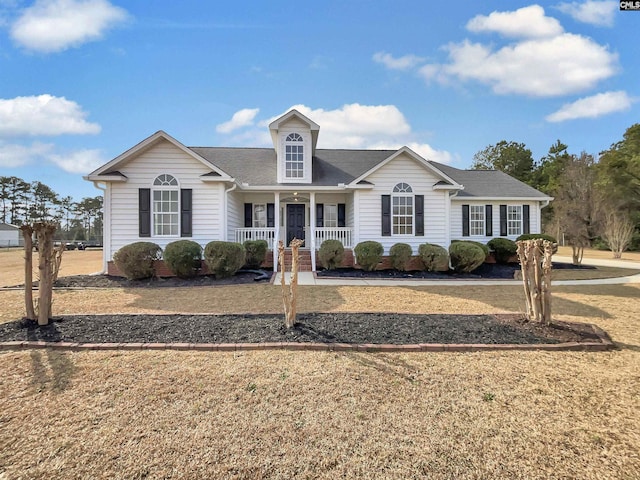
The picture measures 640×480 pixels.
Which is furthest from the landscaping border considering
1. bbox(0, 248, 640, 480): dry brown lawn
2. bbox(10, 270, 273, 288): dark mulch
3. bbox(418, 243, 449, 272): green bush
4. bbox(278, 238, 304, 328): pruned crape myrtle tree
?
bbox(418, 243, 449, 272): green bush

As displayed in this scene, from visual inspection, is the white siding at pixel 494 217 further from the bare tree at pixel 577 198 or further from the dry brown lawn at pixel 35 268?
the dry brown lawn at pixel 35 268

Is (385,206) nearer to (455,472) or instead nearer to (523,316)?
(523,316)

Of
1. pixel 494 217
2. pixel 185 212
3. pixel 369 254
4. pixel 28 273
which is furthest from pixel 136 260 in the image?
pixel 494 217

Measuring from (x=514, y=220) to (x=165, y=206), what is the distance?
1597cm

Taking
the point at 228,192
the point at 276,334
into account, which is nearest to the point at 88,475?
the point at 276,334

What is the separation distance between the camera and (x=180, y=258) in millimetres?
10742

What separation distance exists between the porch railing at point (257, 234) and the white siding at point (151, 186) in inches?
55.9

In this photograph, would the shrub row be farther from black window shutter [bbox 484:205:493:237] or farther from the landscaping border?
black window shutter [bbox 484:205:493:237]

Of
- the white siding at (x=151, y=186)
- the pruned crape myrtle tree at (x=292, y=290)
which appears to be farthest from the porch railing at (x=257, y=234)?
the pruned crape myrtle tree at (x=292, y=290)

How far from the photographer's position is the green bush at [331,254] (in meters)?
12.5

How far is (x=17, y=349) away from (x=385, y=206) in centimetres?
1164

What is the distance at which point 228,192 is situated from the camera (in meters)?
12.6

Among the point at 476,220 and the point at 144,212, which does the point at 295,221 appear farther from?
the point at 476,220

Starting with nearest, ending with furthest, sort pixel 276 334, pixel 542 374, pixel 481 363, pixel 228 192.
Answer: pixel 542 374, pixel 481 363, pixel 276 334, pixel 228 192
